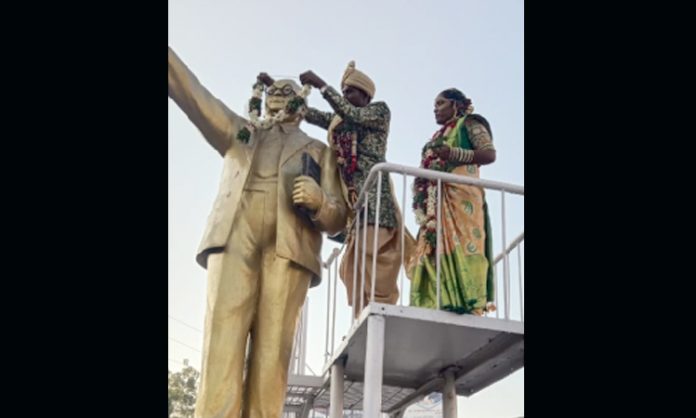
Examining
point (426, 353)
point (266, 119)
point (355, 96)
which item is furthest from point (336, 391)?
point (355, 96)

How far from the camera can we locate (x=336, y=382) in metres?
3.90

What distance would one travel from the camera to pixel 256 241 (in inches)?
150

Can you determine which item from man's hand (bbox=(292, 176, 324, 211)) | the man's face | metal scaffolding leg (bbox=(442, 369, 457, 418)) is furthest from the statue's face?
metal scaffolding leg (bbox=(442, 369, 457, 418))

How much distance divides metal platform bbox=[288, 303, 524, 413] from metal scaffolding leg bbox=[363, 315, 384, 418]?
0.05 m

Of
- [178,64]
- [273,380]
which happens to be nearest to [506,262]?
[273,380]

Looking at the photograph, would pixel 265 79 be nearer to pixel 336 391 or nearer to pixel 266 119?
pixel 266 119

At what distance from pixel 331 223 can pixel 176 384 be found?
7.82 ft

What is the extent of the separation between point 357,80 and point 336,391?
1.48 meters

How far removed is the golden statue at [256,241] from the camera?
3572mm

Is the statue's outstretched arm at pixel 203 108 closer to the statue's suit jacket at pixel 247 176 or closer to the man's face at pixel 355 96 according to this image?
the statue's suit jacket at pixel 247 176

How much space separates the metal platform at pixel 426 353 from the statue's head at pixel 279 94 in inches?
45.8
